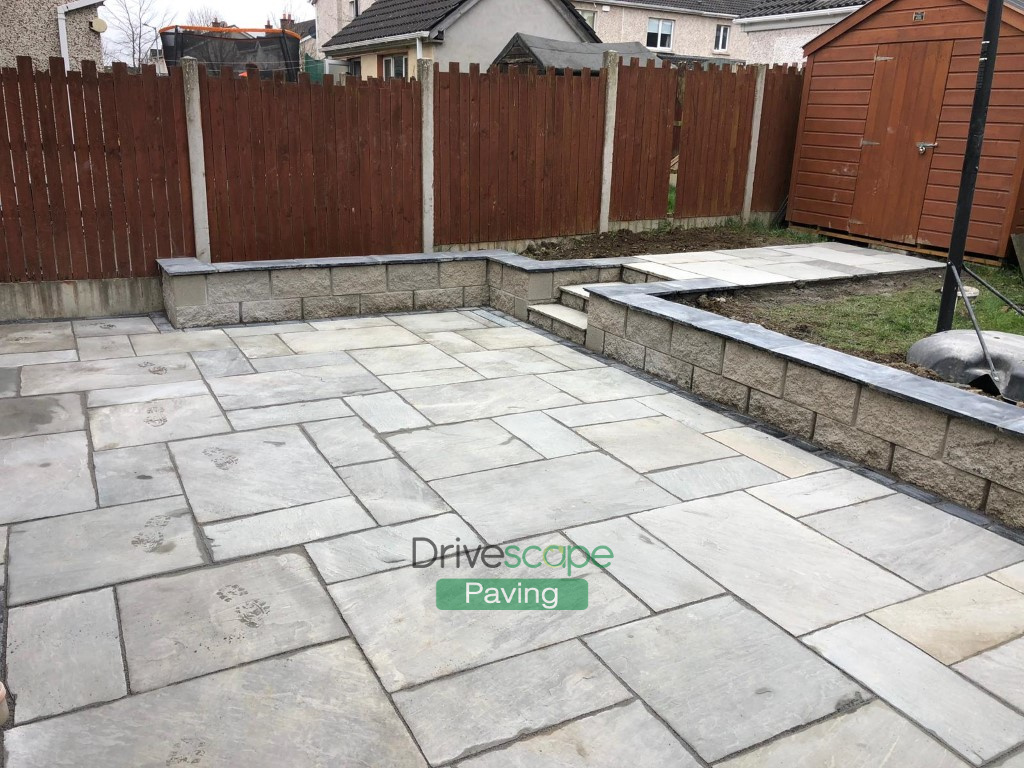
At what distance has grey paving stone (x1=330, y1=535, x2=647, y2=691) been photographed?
2.51m

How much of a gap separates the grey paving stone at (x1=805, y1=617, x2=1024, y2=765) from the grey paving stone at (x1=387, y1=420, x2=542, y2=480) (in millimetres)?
1806

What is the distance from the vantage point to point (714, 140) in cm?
933

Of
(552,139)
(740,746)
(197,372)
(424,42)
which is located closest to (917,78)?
(552,139)

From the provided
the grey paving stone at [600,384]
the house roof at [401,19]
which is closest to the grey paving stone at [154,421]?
the grey paving stone at [600,384]

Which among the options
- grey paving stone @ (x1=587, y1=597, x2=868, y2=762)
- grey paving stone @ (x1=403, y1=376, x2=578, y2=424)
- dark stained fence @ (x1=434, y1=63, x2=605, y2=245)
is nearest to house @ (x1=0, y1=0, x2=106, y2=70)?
dark stained fence @ (x1=434, y1=63, x2=605, y2=245)

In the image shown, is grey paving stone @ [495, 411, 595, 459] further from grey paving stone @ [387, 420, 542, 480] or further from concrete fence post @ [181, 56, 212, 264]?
concrete fence post @ [181, 56, 212, 264]

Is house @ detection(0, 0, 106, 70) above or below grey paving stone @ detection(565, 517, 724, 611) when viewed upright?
above

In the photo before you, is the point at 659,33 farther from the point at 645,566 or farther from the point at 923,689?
the point at 923,689

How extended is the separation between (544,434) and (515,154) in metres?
4.38

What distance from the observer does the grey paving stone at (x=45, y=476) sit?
11.3 ft

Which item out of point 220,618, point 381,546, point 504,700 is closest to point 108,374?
point 381,546

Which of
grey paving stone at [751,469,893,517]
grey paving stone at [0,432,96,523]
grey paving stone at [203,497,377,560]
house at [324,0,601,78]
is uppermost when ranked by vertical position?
house at [324,0,601,78]

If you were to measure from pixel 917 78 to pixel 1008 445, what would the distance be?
20.5 feet

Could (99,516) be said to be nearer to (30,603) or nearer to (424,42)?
(30,603)
